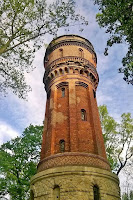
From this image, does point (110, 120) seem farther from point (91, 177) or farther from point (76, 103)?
point (91, 177)

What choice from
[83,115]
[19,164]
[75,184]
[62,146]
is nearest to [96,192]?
[75,184]

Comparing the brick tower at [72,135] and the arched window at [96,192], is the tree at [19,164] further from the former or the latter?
the arched window at [96,192]

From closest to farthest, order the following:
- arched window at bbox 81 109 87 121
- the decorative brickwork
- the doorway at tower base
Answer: the doorway at tower base < the decorative brickwork < arched window at bbox 81 109 87 121

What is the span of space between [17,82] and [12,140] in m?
8.52

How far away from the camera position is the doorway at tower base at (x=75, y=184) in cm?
851

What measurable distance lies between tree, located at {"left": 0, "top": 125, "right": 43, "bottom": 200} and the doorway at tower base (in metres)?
4.40

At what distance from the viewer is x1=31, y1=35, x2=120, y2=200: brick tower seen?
8.89 m

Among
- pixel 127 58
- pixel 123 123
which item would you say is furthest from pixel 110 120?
pixel 127 58

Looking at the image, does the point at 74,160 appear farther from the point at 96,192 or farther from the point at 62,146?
the point at 96,192

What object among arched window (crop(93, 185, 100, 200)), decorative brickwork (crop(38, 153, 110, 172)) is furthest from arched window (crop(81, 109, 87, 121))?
arched window (crop(93, 185, 100, 200))

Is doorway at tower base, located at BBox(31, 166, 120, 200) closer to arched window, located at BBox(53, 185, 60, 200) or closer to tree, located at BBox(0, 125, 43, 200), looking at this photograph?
arched window, located at BBox(53, 185, 60, 200)

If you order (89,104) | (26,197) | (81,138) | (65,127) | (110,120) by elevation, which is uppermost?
(110,120)

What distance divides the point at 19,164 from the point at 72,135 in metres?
6.13

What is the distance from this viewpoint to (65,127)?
11.2 metres
